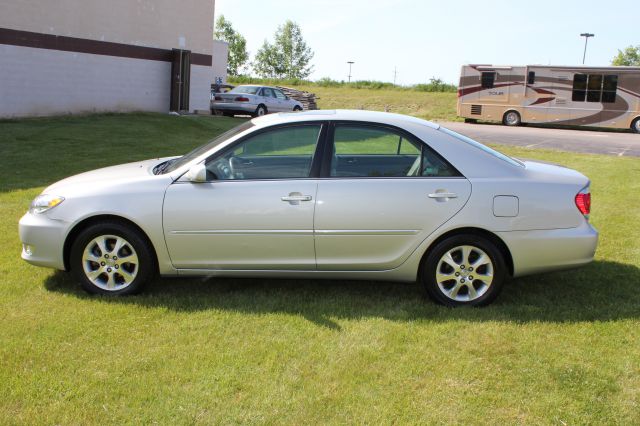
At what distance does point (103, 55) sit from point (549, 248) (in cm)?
1857

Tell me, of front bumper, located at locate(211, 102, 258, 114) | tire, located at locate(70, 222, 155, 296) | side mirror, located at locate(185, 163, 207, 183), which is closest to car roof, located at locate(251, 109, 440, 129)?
side mirror, located at locate(185, 163, 207, 183)

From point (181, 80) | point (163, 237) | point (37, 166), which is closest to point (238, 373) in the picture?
point (163, 237)

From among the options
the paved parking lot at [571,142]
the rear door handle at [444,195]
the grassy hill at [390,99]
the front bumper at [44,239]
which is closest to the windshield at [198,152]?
the front bumper at [44,239]

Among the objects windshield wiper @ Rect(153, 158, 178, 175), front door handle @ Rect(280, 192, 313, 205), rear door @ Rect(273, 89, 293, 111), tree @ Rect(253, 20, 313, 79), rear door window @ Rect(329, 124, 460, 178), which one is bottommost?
front door handle @ Rect(280, 192, 313, 205)

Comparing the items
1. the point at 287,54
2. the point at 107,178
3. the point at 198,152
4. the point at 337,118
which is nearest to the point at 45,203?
the point at 107,178

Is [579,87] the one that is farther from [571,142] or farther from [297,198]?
[297,198]

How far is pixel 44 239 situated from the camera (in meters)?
4.92

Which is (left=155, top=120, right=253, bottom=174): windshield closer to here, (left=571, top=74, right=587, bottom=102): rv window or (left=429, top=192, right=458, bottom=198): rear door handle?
(left=429, top=192, right=458, bottom=198): rear door handle

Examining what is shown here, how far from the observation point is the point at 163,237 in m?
4.84

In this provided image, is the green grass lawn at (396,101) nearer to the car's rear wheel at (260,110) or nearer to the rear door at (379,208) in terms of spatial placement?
the car's rear wheel at (260,110)

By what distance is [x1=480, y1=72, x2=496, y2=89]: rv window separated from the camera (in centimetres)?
2920

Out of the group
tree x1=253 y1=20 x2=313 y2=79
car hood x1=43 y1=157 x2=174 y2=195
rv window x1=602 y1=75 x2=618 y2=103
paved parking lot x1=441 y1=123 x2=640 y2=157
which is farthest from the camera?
tree x1=253 y1=20 x2=313 y2=79

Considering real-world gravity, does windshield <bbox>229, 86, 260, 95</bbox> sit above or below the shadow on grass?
above

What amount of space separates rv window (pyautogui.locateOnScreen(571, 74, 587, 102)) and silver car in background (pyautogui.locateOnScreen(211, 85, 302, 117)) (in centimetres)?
1256
